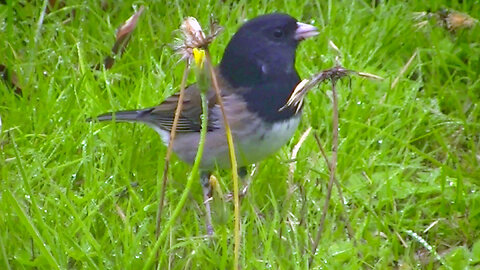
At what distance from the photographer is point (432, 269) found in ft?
9.43

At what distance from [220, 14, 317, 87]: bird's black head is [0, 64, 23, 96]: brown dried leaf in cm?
91

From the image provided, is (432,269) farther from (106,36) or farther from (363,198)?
(106,36)

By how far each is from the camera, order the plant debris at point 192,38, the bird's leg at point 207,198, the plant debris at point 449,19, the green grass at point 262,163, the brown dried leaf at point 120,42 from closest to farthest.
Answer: the plant debris at point 192,38, the green grass at point 262,163, the bird's leg at point 207,198, the brown dried leaf at point 120,42, the plant debris at point 449,19

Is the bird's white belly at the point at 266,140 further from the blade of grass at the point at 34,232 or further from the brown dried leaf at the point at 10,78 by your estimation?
the brown dried leaf at the point at 10,78

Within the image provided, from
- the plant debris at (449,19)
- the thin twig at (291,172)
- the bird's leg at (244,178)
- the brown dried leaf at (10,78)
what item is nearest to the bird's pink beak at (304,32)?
the thin twig at (291,172)

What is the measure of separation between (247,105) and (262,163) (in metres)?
0.31

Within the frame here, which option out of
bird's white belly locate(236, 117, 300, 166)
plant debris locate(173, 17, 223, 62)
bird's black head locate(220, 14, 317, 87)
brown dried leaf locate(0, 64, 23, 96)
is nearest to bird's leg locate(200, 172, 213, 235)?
bird's white belly locate(236, 117, 300, 166)

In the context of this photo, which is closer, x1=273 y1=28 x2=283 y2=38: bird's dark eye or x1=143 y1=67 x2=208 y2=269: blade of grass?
x1=143 y1=67 x2=208 y2=269: blade of grass

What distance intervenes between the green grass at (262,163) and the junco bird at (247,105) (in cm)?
12

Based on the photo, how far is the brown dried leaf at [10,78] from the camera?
370cm

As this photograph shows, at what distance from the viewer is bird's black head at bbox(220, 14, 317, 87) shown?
315 centimetres

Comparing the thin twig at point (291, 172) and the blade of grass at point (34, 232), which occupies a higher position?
the blade of grass at point (34, 232)

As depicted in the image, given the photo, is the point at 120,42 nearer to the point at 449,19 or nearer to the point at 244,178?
the point at 244,178

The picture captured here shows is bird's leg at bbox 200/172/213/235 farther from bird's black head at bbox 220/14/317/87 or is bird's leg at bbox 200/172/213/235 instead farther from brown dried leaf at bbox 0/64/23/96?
brown dried leaf at bbox 0/64/23/96
